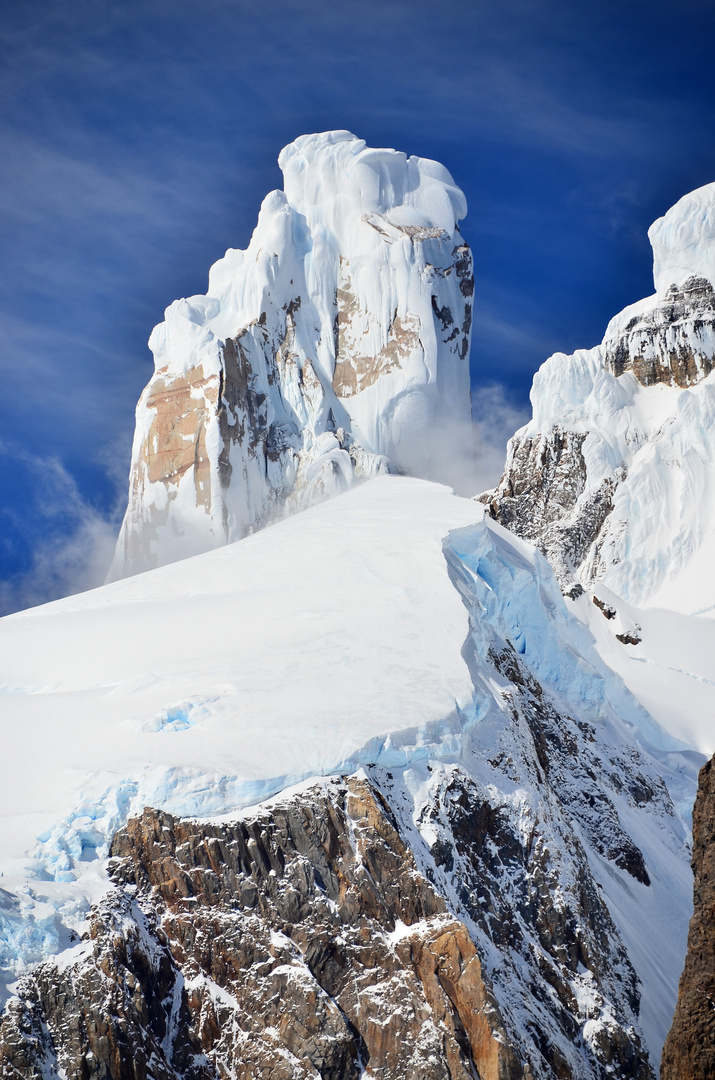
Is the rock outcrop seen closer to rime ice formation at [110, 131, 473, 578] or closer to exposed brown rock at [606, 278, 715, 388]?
rime ice formation at [110, 131, 473, 578]

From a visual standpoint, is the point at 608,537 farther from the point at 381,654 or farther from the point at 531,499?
the point at 381,654

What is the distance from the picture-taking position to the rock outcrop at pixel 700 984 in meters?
10.7

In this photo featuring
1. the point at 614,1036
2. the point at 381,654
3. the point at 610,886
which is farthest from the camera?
the point at 610,886

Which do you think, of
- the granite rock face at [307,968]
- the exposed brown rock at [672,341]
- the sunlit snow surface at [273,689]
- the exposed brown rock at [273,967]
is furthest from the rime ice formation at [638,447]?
the exposed brown rock at [273,967]

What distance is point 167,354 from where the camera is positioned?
64.8 m

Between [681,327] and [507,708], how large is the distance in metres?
51.9

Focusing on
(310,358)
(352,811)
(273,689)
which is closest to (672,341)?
(310,358)

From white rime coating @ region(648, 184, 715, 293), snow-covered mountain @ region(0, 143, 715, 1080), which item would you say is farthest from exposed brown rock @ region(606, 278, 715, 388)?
snow-covered mountain @ region(0, 143, 715, 1080)

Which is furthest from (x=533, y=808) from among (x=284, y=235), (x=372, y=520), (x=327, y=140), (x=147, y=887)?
(x=327, y=140)

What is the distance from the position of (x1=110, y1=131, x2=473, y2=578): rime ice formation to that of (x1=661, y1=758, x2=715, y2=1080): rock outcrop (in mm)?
48097

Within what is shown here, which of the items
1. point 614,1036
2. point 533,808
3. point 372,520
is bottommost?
point 614,1036

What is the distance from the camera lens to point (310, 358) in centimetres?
6606

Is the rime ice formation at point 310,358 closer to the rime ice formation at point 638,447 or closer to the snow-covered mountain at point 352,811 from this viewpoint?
the rime ice formation at point 638,447

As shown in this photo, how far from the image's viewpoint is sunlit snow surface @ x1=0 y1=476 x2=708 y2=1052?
18766 millimetres
